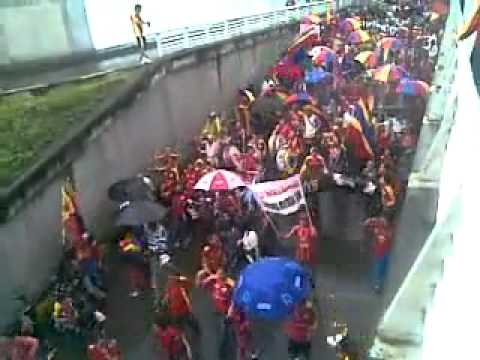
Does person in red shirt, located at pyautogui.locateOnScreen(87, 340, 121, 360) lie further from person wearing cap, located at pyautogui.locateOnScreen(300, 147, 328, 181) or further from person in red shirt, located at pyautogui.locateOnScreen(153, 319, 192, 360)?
person wearing cap, located at pyautogui.locateOnScreen(300, 147, 328, 181)

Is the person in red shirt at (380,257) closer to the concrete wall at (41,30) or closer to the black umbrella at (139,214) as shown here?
the black umbrella at (139,214)

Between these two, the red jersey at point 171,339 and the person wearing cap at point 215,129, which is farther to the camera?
the person wearing cap at point 215,129

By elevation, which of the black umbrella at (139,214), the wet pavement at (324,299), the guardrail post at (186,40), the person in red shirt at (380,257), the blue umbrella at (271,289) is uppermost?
the guardrail post at (186,40)

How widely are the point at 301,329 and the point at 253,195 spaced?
315 centimetres

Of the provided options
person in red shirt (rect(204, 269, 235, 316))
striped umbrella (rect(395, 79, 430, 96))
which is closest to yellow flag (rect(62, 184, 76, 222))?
person in red shirt (rect(204, 269, 235, 316))

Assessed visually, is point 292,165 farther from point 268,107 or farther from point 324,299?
point 268,107

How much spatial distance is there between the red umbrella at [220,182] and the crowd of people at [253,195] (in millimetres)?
448

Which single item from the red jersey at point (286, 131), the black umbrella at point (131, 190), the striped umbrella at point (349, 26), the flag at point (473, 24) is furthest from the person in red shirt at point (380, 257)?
the striped umbrella at point (349, 26)

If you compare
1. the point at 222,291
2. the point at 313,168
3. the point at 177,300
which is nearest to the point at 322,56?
the point at 313,168

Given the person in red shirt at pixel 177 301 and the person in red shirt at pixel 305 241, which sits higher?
the person in red shirt at pixel 177 301

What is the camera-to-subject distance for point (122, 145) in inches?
573

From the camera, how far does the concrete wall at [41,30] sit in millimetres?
17859

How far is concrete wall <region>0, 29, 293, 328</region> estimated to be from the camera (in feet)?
36.5

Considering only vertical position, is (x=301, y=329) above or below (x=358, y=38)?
below
